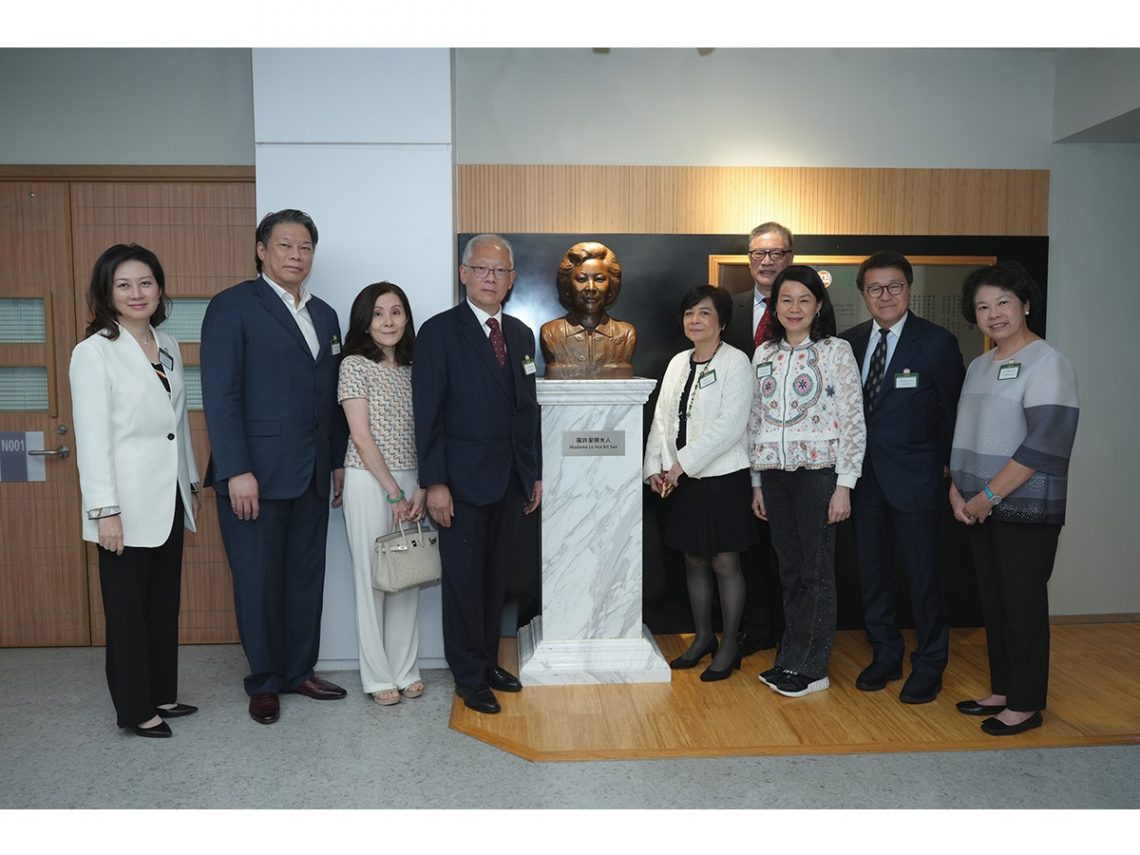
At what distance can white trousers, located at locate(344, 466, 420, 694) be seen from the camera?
132 inches

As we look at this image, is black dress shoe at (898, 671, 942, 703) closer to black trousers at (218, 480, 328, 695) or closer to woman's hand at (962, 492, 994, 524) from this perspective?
woman's hand at (962, 492, 994, 524)

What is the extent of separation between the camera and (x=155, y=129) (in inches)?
162

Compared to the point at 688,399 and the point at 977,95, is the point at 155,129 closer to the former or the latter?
the point at 688,399

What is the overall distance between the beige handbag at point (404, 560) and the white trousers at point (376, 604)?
0.28 feet

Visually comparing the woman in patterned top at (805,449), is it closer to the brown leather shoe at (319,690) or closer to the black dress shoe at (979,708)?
the black dress shoe at (979,708)

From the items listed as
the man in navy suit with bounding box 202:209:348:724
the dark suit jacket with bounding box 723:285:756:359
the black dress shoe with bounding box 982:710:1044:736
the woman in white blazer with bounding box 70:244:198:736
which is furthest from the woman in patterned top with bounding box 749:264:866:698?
the woman in white blazer with bounding box 70:244:198:736

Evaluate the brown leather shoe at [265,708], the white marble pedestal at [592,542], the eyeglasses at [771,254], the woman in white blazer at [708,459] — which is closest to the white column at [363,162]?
the brown leather shoe at [265,708]

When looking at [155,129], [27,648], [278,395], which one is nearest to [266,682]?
[278,395]

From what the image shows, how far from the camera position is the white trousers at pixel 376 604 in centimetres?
336

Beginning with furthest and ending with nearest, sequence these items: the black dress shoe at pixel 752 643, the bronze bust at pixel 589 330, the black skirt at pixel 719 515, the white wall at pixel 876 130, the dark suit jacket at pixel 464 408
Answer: the white wall at pixel 876 130, the black dress shoe at pixel 752 643, the bronze bust at pixel 589 330, the black skirt at pixel 719 515, the dark suit jacket at pixel 464 408

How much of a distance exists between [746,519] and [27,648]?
3.65 meters

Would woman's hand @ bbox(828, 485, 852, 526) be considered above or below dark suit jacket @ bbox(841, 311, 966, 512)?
below

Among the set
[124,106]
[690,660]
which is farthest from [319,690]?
[124,106]

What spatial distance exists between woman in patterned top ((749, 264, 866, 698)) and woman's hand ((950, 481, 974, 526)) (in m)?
0.38
